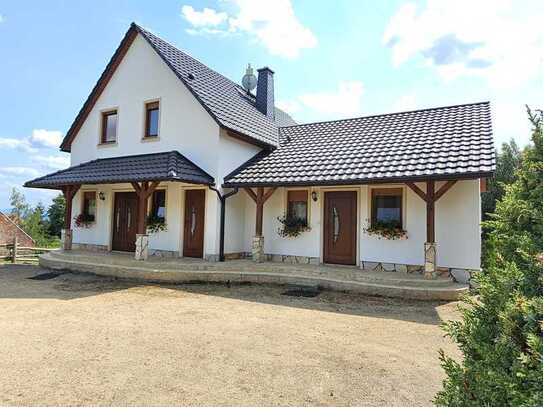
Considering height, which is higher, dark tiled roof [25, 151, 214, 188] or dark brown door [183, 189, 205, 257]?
dark tiled roof [25, 151, 214, 188]

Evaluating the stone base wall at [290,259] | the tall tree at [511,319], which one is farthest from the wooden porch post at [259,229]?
the tall tree at [511,319]

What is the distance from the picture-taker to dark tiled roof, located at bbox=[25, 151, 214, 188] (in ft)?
33.1

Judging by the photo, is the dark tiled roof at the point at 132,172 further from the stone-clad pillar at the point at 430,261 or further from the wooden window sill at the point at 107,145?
the stone-clad pillar at the point at 430,261

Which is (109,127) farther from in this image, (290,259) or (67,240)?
(290,259)

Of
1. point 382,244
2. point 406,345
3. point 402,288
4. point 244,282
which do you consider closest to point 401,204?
point 382,244

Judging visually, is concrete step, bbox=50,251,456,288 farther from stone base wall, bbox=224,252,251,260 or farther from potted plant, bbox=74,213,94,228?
potted plant, bbox=74,213,94,228

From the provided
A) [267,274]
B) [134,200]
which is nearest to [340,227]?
[267,274]

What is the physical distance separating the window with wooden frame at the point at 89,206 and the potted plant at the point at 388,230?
10084 millimetres

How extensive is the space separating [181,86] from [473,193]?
8.95 m

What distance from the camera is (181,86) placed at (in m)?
11.8

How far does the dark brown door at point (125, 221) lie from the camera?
12781mm

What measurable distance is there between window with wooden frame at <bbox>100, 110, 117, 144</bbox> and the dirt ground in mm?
7305

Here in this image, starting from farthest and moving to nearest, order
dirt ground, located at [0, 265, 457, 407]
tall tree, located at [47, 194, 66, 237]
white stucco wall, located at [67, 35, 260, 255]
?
tall tree, located at [47, 194, 66, 237] < white stucco wall, located at [67, 35, 260, 255] < dirt ground, located at [0, 265, 457, 407]

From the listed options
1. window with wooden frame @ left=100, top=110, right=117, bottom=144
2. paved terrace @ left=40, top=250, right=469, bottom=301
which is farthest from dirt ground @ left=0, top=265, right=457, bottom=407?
window with wooden frame @ left=100, top=110, right=117, bottom=144
